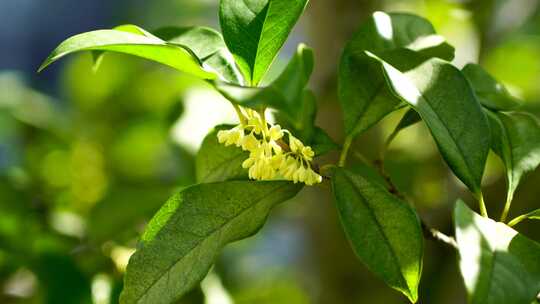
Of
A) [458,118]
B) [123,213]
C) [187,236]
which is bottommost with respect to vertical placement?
[123,213]

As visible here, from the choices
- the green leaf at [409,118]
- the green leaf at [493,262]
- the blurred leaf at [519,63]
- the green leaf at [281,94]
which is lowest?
the blurred leaf at [519,63]

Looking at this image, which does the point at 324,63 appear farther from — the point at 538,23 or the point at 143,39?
the point at 143,39

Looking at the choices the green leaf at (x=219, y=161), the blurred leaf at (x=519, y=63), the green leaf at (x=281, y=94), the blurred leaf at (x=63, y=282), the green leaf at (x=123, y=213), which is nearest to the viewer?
the green leaf at (x=281, y=94)

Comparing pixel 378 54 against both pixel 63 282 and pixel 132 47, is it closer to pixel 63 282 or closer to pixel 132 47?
pixel 132 47

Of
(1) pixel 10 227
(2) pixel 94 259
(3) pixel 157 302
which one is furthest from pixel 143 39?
(1) pixel 10 227

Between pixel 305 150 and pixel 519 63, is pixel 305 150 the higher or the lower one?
the higher one

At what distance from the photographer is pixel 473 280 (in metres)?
0.51

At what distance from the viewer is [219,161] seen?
0.76 meters

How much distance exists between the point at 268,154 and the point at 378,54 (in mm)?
153

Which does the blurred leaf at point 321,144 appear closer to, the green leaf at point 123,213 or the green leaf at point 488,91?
the green leaf at point 488,91

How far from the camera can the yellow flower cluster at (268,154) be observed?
66cm

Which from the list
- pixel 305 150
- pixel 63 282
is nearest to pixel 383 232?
pixel 305 150

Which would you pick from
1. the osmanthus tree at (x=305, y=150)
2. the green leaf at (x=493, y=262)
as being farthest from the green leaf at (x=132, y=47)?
the green leaf at (x=493, y=262)

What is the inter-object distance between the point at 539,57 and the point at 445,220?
0.59 metres
